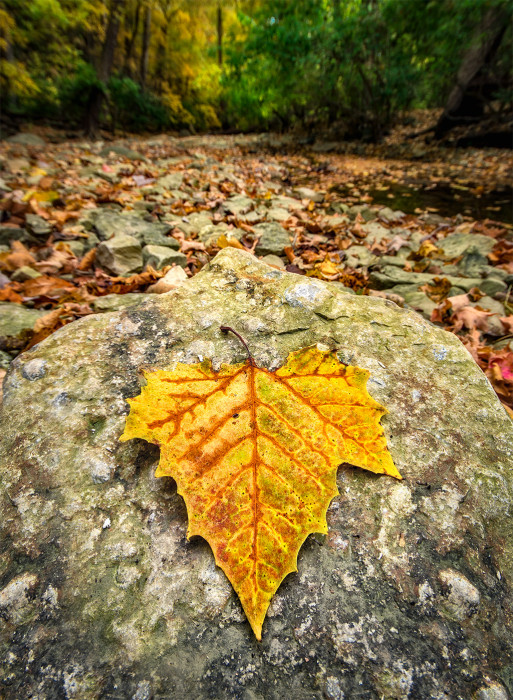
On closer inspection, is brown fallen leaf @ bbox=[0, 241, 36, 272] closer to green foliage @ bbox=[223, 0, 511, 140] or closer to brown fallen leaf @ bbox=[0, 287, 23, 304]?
brown fallen leaf @ bbox=[0, 287, 23, 304]

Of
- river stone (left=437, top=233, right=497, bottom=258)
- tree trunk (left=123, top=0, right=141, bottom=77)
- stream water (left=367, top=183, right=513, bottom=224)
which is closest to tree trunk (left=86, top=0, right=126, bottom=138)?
tree trunk (left=123, top=0, right=141, bottom=77)

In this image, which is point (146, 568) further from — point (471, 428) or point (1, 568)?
point (471, 428)

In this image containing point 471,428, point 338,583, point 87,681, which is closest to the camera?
point 87,681

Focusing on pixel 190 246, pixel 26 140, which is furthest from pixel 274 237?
pixel 26 140

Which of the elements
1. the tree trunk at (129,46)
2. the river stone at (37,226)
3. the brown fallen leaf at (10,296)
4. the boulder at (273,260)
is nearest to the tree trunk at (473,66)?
the boulder at (273,260)

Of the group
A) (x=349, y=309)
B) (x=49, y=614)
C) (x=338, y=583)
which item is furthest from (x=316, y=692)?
(x=349, y=309)

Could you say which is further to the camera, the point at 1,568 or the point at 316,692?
the point at 1,568

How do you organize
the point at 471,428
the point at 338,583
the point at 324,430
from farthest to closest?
1. the point at 471,428
2. the point at 324,430
3. the point at 338,583

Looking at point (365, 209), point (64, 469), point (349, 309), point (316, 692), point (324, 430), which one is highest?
point (365, 209)
